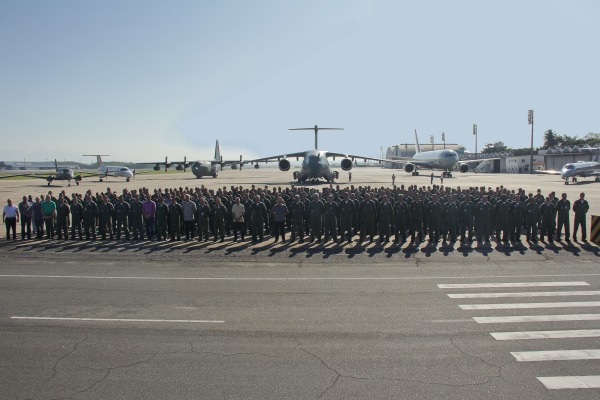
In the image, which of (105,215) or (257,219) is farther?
(105,215)

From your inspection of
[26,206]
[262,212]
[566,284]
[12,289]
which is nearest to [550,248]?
[566,284]

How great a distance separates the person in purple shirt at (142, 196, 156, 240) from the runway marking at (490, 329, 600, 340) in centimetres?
1287

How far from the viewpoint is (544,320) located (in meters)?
7.90

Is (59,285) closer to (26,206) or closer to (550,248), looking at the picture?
(26,206)

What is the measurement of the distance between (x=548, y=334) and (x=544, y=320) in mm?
728

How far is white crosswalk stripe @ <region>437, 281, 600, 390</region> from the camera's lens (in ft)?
18.8

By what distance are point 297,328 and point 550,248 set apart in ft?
35.8

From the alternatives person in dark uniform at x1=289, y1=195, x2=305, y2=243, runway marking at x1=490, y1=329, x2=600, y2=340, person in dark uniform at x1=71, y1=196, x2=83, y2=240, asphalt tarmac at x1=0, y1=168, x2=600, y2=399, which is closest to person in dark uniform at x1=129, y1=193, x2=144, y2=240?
person in dark uniform at x1=71, y1=196, x2=83, y2=240

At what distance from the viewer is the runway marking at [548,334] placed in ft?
23.3

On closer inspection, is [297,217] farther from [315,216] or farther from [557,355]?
[557,355]

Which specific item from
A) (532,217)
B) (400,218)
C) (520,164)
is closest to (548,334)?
(400,218)

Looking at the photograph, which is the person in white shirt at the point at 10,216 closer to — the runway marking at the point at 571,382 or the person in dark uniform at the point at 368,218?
the person in dark uniform at the point at 368,218

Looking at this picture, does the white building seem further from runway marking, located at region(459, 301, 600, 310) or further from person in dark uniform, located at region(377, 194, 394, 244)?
runway marking, located at region(459, 301, 600, 310)

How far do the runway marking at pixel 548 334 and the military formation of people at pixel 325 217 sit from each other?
881 centimetres
